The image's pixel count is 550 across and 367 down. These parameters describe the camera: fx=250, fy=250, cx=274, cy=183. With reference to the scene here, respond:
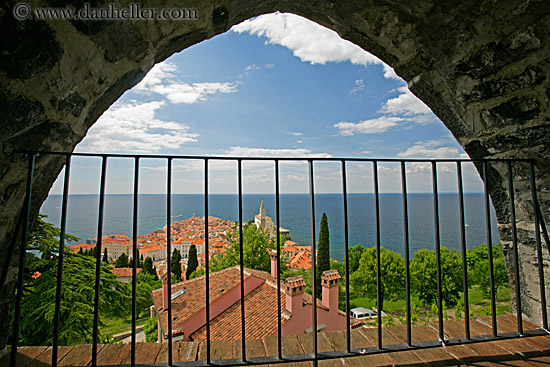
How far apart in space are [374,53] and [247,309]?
9.52 meters

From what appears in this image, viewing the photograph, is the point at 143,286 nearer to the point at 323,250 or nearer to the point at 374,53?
the point at 323,250

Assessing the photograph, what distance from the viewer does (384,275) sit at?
54.2 feet

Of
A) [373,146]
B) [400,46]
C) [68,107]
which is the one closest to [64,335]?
[68,107]

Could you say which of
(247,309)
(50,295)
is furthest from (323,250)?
(50,295)

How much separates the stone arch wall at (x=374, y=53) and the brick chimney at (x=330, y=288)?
317 inches

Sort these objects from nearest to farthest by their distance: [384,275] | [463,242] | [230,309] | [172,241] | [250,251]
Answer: [463,242]
[230,309]
[250,251]
[384,275]
[172,241]

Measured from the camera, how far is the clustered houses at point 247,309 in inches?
322

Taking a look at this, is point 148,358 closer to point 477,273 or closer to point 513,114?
point 513,114

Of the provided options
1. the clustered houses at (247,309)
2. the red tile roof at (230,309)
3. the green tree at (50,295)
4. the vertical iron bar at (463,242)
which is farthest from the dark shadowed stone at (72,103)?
the red tile roof at (230,309)

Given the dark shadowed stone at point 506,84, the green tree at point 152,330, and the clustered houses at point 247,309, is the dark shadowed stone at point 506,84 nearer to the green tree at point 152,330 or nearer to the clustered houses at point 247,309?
the clustered houses at point 247,309

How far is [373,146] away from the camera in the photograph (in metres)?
50.2

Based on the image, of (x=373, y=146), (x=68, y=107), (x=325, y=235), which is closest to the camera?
(x=68, y=107)

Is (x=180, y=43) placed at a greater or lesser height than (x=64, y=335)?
greater

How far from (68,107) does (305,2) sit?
1.30 m
